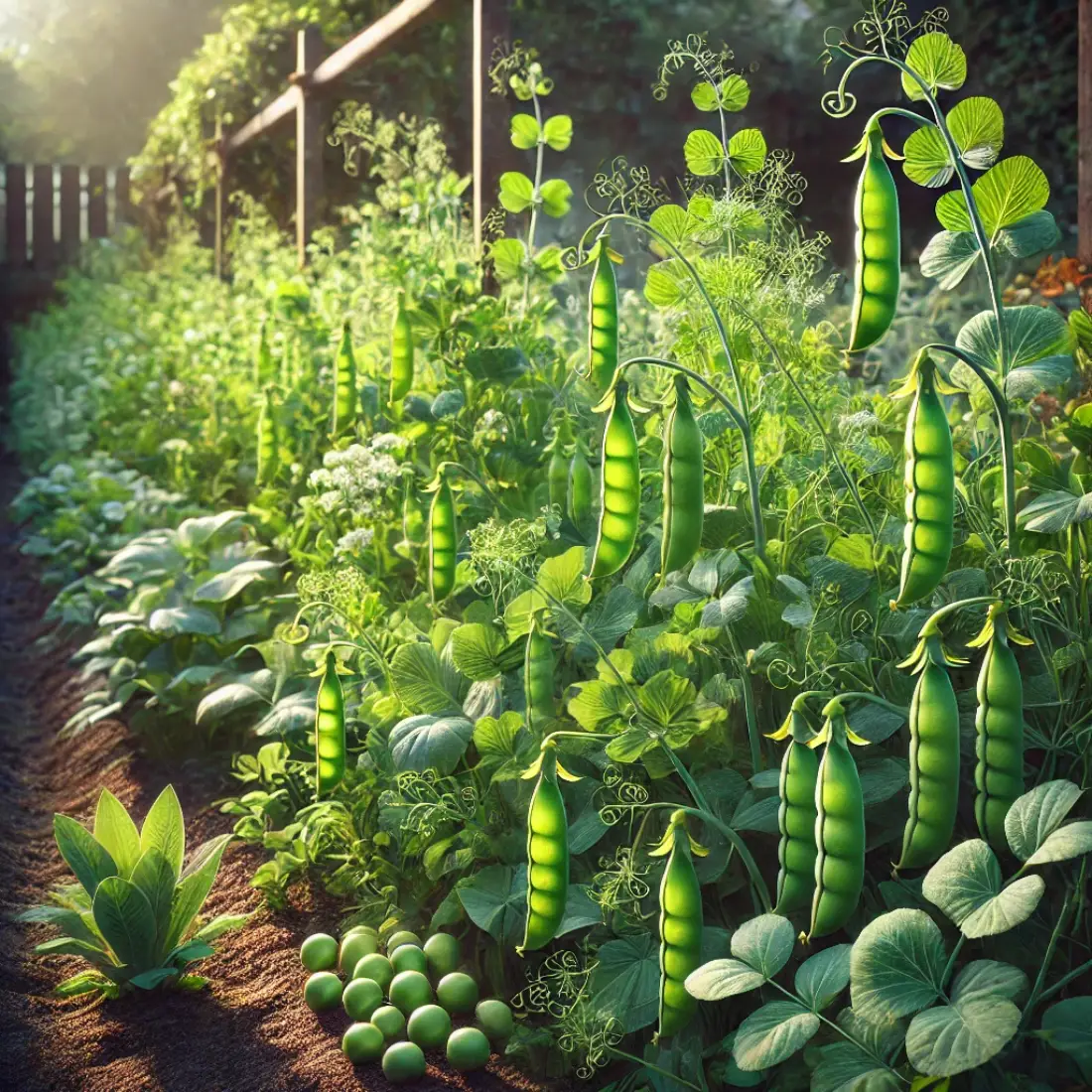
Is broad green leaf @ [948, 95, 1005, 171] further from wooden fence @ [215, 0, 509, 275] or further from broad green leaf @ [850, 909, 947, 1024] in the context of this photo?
wooden fence @ [215, 0, 509, 275]

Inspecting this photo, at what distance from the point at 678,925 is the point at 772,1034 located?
0.15m

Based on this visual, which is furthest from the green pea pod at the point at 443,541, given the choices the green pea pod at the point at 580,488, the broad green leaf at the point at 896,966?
the broad green leaf at the point at 896,966

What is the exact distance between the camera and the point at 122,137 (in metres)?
19.2

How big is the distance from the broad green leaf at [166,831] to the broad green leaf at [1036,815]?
127 centimetres

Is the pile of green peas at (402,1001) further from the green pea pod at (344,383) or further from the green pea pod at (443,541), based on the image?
A: the green pea pod at (344,383)

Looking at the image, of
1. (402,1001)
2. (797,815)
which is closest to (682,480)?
(797,815)

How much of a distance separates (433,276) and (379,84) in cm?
440

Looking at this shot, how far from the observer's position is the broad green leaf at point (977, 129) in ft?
4.89

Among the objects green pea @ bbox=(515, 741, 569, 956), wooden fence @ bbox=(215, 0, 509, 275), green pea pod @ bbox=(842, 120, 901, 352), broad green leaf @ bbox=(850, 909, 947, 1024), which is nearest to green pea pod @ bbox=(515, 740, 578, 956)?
green pea @ bbox=(515, 741, 569, 956)

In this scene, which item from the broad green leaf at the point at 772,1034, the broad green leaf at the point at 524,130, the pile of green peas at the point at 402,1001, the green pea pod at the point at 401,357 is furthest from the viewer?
the broad green leaf at the point at 524,130

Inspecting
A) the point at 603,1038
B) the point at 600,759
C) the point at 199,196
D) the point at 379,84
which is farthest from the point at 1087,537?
the point at 199,196

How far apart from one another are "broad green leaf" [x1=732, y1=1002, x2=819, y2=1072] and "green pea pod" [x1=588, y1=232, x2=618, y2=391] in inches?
35.0

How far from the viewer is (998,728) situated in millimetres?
1282

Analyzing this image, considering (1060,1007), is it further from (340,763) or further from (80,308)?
(80,308)
